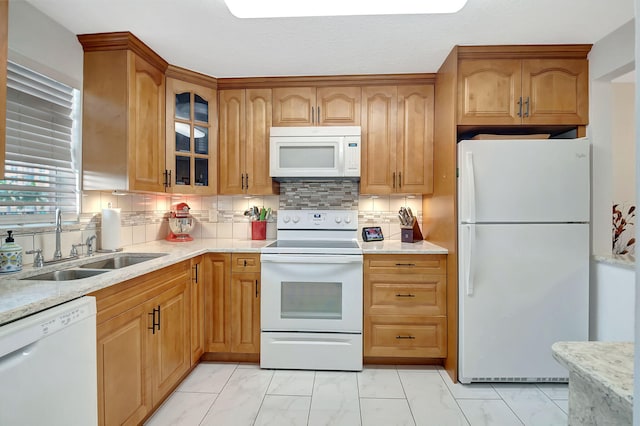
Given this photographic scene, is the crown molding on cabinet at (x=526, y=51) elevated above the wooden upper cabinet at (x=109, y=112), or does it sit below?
above

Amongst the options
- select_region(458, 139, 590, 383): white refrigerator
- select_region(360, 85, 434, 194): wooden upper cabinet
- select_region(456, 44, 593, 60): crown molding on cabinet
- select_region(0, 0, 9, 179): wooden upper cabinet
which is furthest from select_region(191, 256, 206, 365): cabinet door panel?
select_region(456, 44, 593, 60): crown molding on cabinet

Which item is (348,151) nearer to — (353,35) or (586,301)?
(353,35)

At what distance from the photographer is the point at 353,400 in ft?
6.43

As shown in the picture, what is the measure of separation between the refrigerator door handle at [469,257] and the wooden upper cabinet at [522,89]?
2.45 ft

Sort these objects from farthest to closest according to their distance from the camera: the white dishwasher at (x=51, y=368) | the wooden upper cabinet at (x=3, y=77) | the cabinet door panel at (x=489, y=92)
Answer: the cabinet door panel at (x=489, y=92) < the wooden upper cabinet at (x=3, y=77) < the white dishwasher at (x=51, y=368)

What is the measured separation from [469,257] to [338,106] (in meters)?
1.54

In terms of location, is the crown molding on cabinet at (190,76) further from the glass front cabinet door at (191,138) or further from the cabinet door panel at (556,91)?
the cabinet door panel at (556,91)

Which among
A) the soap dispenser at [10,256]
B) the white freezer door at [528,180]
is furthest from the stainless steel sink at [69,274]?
the white freezer door at [528,180]

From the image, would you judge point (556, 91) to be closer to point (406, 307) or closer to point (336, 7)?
point (336, 7)

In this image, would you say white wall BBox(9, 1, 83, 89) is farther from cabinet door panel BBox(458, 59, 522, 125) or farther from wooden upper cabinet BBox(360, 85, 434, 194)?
cabinet door panel BBox(458, 59, 522, 125)

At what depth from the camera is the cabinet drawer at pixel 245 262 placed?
2383 mm

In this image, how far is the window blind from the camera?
5.34 ft

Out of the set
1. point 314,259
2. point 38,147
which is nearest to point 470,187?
point 314,259

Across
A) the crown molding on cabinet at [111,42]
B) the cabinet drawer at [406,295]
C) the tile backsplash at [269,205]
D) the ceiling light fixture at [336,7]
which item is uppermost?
the ceiling light fixture at [336,7]
